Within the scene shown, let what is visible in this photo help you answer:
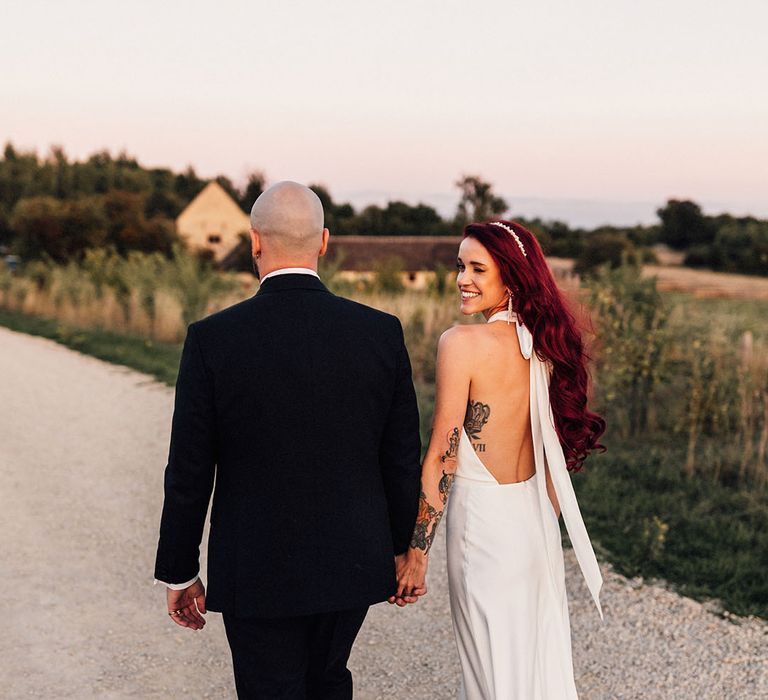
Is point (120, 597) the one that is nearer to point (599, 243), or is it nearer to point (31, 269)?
point (31, 269)

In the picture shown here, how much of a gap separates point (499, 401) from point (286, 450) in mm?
843

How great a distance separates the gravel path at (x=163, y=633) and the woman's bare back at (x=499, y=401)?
1.63m

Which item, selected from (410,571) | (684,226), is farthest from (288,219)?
(684,226)

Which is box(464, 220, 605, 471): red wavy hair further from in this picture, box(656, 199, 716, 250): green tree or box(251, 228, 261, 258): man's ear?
box(656, 199, 716, 250): green tree

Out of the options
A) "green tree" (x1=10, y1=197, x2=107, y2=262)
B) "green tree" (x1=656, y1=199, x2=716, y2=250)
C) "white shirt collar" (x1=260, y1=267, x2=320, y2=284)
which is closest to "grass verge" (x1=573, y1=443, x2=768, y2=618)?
"white shirt collar" (x1=260, y1=267, x2=320, y2=284)

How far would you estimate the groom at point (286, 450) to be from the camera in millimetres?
2314

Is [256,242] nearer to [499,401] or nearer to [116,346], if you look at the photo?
[499,401]

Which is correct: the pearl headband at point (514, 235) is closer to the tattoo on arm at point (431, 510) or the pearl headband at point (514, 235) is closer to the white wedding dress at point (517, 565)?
the white wedding dress at point (517, 565)

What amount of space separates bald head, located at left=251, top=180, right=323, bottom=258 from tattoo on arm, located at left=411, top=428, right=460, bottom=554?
850mm

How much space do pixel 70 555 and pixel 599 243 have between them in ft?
124

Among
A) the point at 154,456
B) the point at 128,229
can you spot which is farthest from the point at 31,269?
the point at 154,456

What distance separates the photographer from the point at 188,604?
105 inches

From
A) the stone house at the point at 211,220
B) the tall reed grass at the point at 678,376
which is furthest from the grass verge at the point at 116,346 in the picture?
the stone house at the point at 211,220

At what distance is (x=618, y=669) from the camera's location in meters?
4.12
